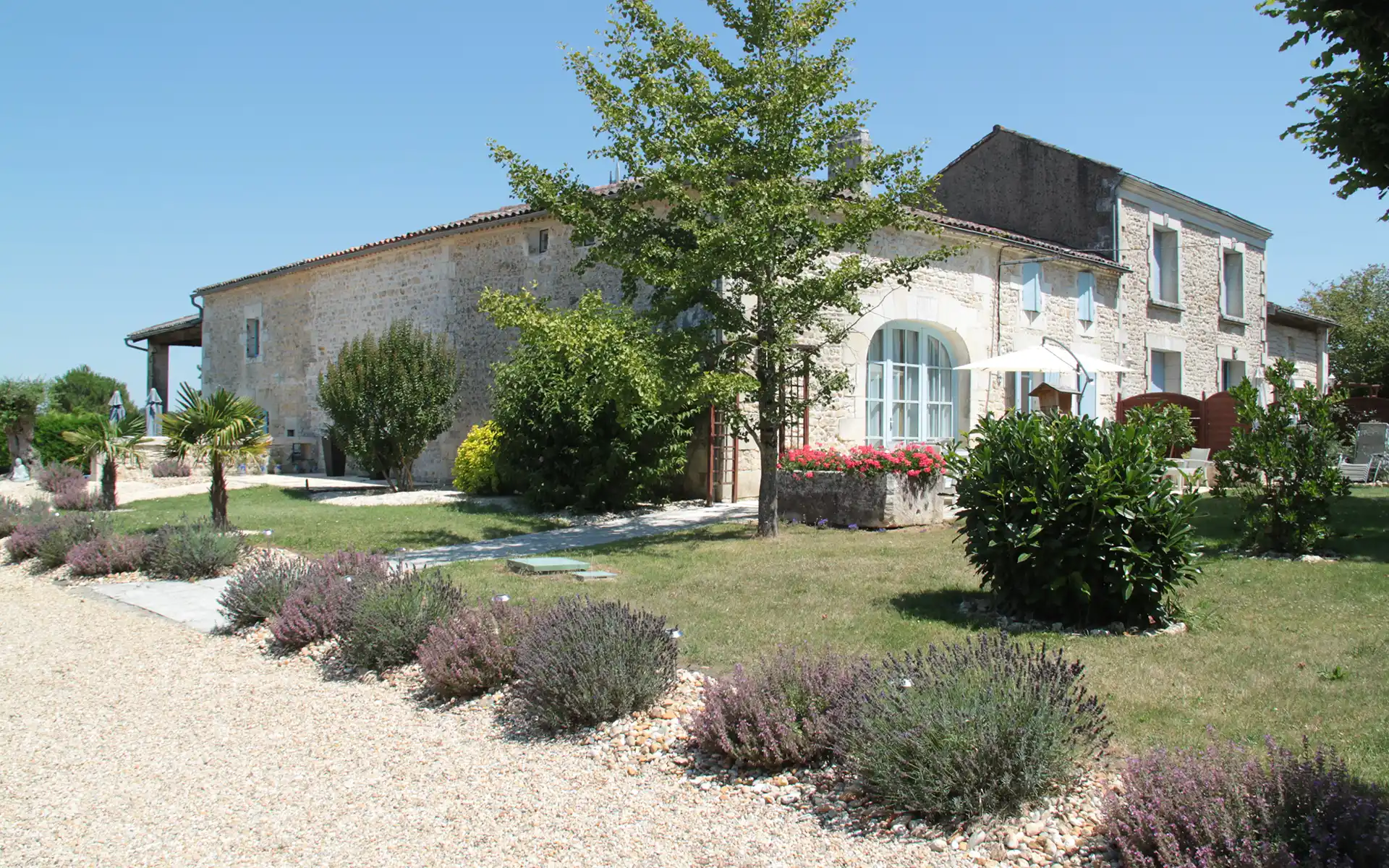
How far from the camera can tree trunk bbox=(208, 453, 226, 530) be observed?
10.8m

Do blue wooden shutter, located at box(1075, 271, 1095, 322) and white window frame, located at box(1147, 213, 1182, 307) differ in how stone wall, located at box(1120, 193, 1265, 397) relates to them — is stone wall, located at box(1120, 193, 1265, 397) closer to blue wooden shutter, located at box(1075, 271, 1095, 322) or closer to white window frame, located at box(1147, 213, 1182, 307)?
white window frame, located at box(1147, 213, 1182, 307)

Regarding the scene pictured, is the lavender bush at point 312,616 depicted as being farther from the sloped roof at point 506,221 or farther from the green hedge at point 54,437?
the green hedge at point 54,437

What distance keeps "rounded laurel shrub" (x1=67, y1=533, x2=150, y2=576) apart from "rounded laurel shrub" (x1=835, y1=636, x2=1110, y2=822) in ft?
27.9

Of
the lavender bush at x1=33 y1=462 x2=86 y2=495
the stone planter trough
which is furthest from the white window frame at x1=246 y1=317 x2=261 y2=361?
the stone planter trough

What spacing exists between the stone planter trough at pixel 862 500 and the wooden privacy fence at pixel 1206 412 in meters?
9.32

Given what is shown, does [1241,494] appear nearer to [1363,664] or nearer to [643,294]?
[1363,664]

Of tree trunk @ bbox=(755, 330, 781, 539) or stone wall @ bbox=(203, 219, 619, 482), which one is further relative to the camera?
stone wall @ bbox=(203, 219, 619, 482)

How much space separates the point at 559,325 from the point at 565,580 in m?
2.63

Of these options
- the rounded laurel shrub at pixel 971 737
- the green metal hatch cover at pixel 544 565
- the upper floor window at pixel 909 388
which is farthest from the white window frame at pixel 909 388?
the rounded laurel shrub at pixel 971 737

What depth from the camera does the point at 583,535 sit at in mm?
11312

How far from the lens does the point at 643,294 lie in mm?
14188

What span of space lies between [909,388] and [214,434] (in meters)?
10.2

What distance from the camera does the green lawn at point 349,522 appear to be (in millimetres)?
10680

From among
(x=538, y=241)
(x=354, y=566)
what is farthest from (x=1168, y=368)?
(x=354, y=566)
